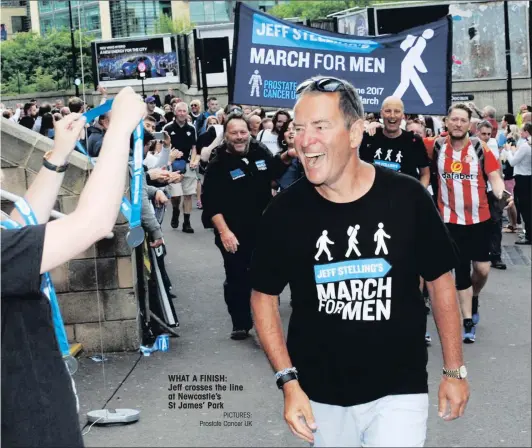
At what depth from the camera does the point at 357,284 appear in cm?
399

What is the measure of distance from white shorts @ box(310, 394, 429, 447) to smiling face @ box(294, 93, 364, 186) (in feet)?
2.68

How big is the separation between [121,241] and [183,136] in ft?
30.9

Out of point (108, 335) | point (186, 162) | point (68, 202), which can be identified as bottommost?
point (108, 335)

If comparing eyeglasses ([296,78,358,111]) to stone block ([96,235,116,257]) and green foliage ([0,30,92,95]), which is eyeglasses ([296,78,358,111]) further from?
green foliage ([0,30,92,95])

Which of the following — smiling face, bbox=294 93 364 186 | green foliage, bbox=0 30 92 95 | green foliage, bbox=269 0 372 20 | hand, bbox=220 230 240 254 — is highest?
green foliage, bbox=269 0 372 20

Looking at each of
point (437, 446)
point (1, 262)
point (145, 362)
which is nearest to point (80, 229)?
point (1, 262)

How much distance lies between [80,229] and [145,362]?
224 inches

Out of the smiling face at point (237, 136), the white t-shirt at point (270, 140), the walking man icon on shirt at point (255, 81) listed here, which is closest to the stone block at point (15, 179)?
the smiling face at point (237, 136)

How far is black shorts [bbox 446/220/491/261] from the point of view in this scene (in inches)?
359

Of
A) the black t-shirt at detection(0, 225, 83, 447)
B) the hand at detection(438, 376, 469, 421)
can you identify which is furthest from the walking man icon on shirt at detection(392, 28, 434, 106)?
the black t-shirt at detection(0, 225, 83, 447)

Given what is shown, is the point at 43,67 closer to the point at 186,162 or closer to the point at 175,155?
the point at 186,162

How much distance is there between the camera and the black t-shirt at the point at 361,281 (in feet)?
13.1

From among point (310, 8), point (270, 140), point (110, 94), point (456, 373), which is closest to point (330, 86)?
point (456, 373)

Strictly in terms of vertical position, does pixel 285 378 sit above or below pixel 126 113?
below
